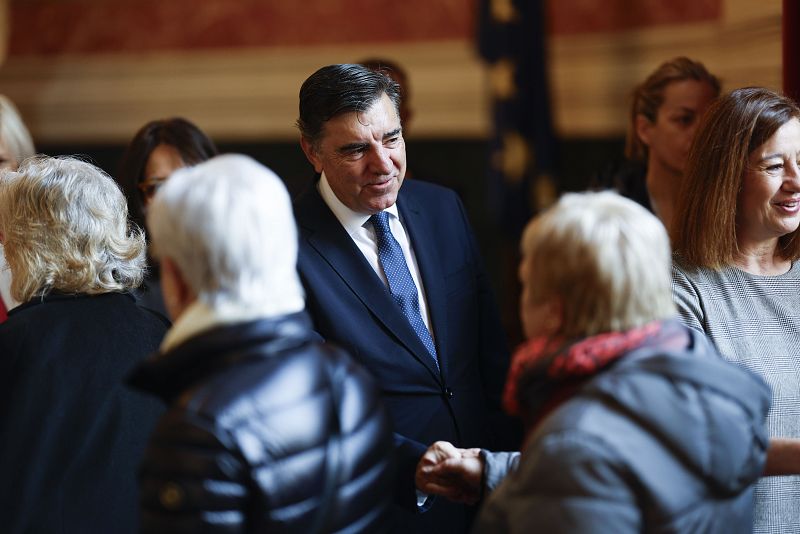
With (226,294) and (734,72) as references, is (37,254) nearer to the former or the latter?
(226,294)

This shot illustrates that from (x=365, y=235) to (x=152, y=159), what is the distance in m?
1.09

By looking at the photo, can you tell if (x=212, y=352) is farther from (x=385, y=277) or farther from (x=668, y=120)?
(x=668, y=120)

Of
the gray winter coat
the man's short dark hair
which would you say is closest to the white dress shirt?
the man's short dark hair

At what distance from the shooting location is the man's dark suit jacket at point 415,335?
8.36ft

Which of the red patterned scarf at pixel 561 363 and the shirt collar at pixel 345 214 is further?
the shirt collar at pixel 345 214

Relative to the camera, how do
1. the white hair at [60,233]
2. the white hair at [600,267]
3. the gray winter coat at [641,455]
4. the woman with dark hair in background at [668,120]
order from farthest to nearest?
the woman with dark hair in background at [668,120] → the white hair at [60,233] → the white hair at [600,267] → the gray winter coat at [641,455]

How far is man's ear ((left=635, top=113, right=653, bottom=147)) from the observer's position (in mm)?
3369

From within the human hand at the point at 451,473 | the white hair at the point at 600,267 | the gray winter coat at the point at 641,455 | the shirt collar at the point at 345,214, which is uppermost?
the white hair at the point at 600,267

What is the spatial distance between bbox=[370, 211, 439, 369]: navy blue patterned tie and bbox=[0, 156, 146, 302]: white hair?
2.25 feet

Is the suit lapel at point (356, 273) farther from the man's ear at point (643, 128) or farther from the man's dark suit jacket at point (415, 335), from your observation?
the man's ear at point (643, 128)

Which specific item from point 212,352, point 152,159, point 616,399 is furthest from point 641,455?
point 152,159

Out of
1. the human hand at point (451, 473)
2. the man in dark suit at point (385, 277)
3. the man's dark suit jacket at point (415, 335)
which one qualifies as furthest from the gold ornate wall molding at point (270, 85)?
the human hand at point (451, 473)

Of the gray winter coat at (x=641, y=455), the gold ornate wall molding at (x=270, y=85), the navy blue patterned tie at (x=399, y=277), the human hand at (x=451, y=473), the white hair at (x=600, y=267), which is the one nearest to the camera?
the gray winter coat at (x=641, y=455)

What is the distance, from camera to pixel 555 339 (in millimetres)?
1653
